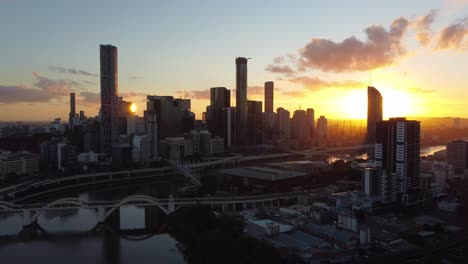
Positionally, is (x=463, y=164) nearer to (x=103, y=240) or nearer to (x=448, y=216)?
(x=448, y=216)

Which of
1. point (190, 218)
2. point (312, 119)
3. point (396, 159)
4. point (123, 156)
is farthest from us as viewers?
point (312, 119)

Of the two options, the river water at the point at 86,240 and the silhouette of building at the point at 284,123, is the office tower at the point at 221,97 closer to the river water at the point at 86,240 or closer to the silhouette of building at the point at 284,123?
the silhouette of building at the point at 284,123

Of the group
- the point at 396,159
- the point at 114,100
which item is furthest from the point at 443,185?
the point at 114,100

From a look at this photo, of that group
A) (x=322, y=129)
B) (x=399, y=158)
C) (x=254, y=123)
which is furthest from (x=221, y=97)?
(x=399, y=158)

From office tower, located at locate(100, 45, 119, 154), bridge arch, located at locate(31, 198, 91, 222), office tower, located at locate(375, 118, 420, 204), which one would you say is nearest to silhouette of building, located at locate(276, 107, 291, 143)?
office tower, located at locate(100, 45, 119, 154)

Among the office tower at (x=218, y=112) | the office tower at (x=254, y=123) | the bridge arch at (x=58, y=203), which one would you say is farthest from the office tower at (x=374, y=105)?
the bridge arch at (x=58, y=203)

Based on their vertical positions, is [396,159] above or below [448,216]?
above

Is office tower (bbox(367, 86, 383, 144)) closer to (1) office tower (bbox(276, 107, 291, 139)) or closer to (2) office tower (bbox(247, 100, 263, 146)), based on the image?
(2) office tower (bbox(247, 100, 263, 146))
